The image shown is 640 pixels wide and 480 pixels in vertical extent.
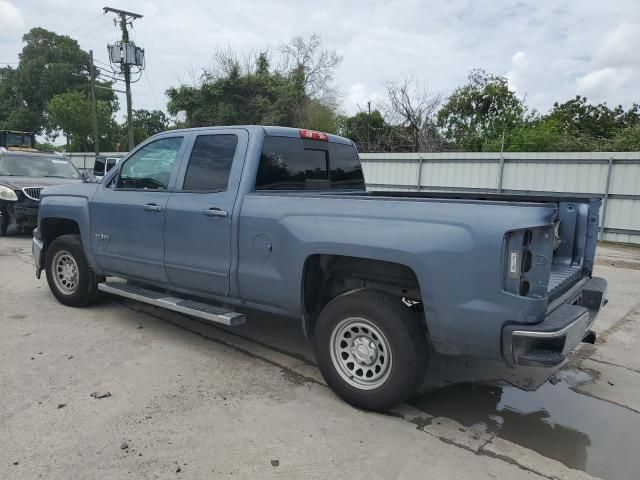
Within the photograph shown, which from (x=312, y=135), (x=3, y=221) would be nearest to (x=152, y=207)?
(x=312, y=135)

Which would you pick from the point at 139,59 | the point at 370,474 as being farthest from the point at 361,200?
the point at 139,59

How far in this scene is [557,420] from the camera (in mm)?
3426

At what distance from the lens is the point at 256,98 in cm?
2950

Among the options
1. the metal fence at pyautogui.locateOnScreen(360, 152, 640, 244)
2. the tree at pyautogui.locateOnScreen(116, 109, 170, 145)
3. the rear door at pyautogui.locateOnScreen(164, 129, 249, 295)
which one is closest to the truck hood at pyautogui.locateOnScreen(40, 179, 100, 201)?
the rear door at pyautogui.locateOnScreen(164, 129, 249, 295)

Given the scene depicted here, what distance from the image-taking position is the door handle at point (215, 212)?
401cm

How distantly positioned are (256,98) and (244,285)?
27.1m

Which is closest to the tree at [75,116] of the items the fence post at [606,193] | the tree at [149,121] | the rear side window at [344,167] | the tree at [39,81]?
the tree at [39,81]

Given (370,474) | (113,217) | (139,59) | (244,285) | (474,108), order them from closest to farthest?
(370,474) < (244,285) < (113,217) < (474,108) < (139,59)

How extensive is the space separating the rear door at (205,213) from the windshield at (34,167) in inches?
325

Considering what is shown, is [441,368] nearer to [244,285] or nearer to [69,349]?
[244,285]

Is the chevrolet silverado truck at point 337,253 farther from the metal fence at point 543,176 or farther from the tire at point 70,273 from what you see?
the metal fence at point 543,176

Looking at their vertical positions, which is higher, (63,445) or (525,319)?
(525,319)

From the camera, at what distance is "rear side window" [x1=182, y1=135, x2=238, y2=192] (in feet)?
13.7

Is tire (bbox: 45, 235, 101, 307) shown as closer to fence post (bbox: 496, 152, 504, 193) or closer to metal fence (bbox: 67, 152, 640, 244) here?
metal fence (bbox: 67, 152, 640, 244)
